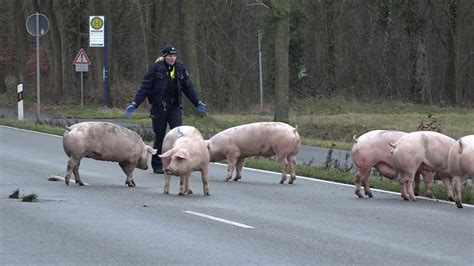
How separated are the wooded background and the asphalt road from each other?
2773cm

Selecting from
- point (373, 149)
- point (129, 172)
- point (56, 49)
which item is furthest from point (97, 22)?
point (373, 149)

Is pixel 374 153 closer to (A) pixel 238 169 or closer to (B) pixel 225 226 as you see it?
(A) pixel 238 169

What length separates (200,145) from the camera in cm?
1407

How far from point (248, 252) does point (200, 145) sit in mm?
4699

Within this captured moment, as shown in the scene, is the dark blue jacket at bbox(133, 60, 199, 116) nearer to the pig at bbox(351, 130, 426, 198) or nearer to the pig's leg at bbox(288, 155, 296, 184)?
the pig's leg at bbox(288, 155, 296, 184)

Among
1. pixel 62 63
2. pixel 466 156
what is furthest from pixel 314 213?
pixel 62 63

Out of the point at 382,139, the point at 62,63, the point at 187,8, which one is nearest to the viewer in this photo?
the point at 382,139

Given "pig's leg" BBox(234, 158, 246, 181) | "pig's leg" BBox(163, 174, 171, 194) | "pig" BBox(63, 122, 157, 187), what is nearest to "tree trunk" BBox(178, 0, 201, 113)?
"pig's leg" BBox(234, 158, 246, 181)

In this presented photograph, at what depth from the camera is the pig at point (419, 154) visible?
13438 mm

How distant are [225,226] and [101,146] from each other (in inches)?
168

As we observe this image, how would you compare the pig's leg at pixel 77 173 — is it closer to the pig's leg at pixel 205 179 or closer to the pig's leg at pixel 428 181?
the pig's leg at pixel 205 179

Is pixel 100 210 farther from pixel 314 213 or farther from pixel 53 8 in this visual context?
pixel 53 8

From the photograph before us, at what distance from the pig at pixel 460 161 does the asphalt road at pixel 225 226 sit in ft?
1.05

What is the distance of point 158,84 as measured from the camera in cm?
1684
